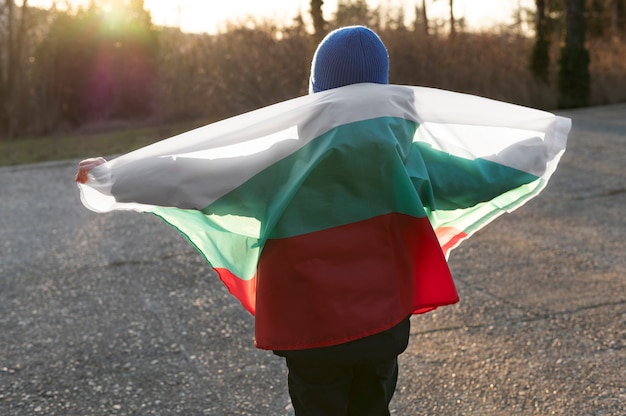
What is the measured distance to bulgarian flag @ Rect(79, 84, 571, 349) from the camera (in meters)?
2.08

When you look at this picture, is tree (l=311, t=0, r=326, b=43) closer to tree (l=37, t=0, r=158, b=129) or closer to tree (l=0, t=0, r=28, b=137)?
tree (l=37, t=0, r=158, b=129)

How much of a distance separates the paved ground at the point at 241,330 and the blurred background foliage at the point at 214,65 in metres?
9.55

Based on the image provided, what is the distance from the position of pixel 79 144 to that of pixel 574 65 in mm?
9447

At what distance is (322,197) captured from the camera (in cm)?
211

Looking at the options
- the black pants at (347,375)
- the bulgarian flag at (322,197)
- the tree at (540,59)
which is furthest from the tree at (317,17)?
the black pants at (347,375)

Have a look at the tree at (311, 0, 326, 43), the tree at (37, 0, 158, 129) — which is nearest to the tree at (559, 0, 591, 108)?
the tree at (311, 0, 326, 43)

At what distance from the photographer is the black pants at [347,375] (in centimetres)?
213

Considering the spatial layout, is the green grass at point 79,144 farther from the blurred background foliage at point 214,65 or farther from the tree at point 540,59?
the tree at point 540,59

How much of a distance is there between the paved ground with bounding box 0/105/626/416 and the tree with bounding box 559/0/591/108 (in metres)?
9.35

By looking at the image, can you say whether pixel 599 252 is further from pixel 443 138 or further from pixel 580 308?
pixel 443 138

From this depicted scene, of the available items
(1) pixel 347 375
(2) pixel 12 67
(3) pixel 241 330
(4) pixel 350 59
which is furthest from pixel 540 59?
(1) pixel 347 375

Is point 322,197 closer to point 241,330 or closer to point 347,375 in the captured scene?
point 347,375

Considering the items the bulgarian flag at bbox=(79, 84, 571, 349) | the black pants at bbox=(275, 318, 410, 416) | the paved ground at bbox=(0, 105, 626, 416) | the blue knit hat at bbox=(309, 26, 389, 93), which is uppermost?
the blue knit hat at bbox=(309, 26, 389, 93)

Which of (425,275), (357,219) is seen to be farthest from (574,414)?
(357,219)
